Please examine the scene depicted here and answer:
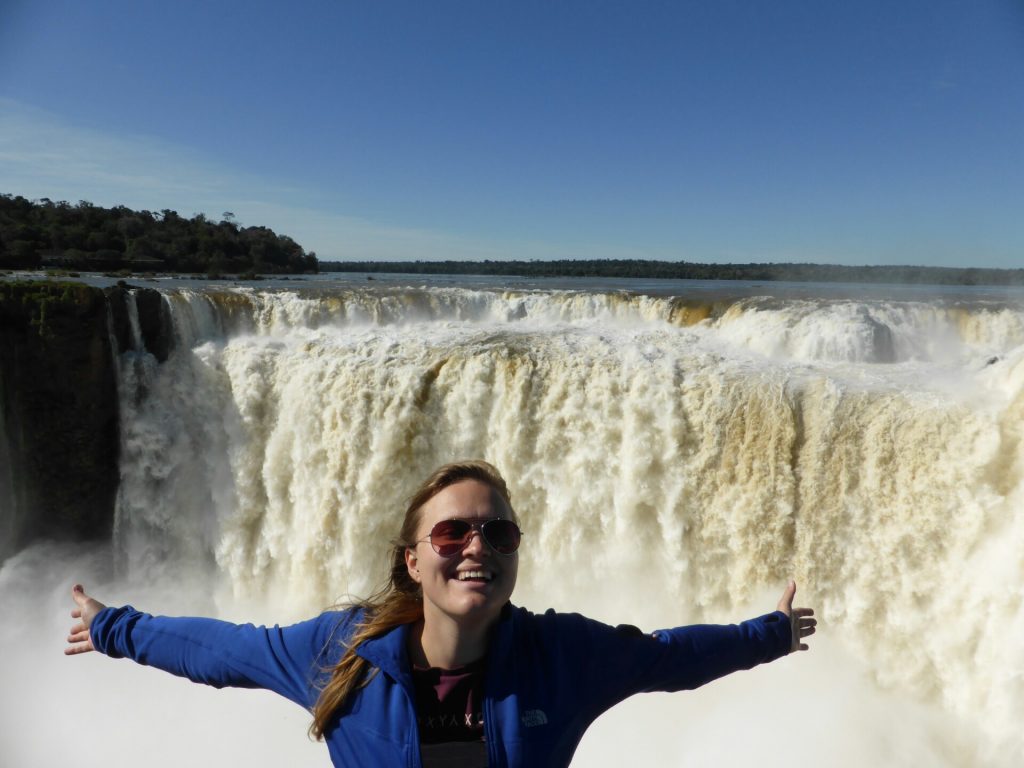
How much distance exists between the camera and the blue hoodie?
1174 mm

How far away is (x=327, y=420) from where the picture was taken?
32.3ft

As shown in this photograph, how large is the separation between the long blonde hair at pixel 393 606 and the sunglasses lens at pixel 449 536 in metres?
0.08

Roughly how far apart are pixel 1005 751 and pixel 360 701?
6910 millimetres

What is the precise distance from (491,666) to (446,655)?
9 centimetres

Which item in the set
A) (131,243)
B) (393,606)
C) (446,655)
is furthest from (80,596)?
(131,243)

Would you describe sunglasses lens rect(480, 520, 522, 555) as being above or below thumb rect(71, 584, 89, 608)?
above

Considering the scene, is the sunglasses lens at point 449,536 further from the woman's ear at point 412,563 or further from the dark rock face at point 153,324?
the dark rock face at point 153,324

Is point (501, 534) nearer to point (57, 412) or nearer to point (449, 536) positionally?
point (449, 536)

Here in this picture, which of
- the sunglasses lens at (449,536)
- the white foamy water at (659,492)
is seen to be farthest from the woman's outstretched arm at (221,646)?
the white foamy water at (659,492)

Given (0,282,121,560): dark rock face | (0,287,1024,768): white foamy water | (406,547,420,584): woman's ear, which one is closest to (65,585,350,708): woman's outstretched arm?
(406,547,420,584): woman's ear

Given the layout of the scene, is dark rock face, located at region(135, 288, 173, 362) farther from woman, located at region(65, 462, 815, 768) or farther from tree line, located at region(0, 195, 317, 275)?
tree line, located at region(0, 195, 317, 275)

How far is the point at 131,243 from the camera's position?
108 feet

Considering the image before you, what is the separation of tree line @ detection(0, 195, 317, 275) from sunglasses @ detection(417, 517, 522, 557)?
30.1 m

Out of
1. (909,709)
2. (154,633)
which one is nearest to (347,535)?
(909,709)
